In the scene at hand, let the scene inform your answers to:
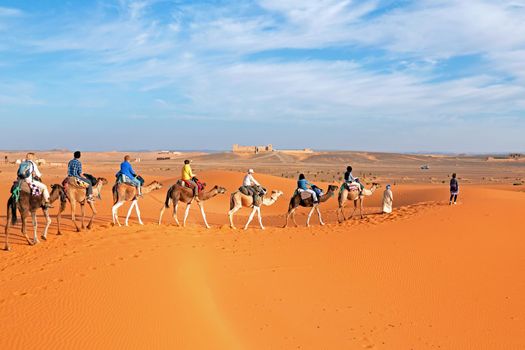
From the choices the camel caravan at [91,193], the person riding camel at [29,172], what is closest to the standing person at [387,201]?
the camel caravan at [91,193]

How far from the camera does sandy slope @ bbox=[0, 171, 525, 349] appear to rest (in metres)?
7.37

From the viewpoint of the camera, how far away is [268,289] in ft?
32.0

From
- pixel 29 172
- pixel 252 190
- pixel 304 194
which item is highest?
pixel 29 172

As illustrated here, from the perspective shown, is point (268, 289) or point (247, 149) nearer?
point (268, 289)

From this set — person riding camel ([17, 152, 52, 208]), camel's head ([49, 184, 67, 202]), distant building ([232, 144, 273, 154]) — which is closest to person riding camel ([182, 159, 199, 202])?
camel's head ([49, 184, 67, 202])

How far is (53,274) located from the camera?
939cm

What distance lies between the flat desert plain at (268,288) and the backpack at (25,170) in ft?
6.68

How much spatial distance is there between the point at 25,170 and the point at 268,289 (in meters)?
7.71

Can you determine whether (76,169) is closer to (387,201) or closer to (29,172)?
(29,172)

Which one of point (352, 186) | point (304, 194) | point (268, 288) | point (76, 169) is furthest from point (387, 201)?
point (76, 169)

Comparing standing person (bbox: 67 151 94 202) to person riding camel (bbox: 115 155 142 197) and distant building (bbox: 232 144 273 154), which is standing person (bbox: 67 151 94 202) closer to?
person riding camel (bbox: 115 155 142 197)

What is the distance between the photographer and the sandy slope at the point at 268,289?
7371mm

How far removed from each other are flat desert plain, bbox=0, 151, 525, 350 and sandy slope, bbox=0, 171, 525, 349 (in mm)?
32

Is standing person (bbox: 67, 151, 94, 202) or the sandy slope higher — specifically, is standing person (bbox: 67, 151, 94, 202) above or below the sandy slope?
above
